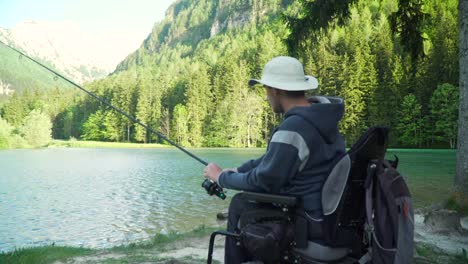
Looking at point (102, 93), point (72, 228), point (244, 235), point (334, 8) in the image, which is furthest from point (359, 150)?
point (102, 93)

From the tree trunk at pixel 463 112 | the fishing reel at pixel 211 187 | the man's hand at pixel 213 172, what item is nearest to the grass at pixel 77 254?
the fishing reel at pixel 211 187

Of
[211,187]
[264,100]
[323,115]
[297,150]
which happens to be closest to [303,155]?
[297,150]

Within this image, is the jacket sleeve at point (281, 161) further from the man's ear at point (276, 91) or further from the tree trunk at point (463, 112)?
the tree trunk at point (463, 112)

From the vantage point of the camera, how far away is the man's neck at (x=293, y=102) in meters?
3.06

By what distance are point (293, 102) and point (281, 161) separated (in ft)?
1.76

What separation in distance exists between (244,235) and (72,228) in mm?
10482

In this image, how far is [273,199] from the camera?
2.82m

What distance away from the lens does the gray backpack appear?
8.70 feet

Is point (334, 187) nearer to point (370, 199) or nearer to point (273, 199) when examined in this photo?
point (370, 199)

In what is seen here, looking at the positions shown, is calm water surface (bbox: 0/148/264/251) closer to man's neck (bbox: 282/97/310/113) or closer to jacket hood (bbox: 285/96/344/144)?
man's neck (bbox: 282/97/310/113)

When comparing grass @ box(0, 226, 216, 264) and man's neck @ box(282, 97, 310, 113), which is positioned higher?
man's neck @ box(282, 97, 310, 113)

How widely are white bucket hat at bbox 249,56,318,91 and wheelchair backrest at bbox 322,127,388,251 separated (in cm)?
56

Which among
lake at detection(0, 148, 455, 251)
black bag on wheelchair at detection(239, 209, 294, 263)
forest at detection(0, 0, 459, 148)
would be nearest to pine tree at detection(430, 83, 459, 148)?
forest at detection(0, 0, 459, 148)

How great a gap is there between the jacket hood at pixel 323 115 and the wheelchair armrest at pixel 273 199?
1.54ft
